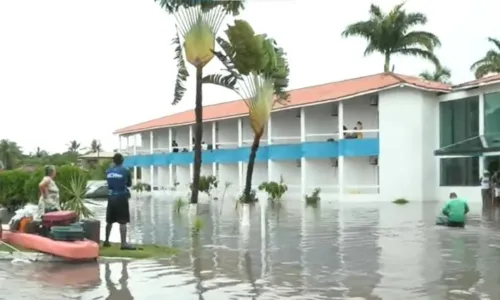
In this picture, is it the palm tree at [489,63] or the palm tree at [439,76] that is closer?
the palm tree at [489,63]

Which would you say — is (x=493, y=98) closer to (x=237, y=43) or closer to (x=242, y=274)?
(x=237, y=43)

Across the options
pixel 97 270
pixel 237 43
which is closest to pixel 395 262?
pixel 97 270

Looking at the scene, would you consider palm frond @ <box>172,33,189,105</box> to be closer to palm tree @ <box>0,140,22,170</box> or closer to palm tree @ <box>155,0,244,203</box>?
palm tree @ <box>155,0,244,203</box>

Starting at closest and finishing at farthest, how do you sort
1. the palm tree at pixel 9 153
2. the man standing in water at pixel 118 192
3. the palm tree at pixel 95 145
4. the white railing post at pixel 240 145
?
1. the man standing in water at pixel 118 192
2. the white railing post at pixel 240 145
3. the palm tree at pixel 9 153
4. the palm tree at pixel 95 145

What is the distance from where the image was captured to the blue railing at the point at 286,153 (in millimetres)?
33906

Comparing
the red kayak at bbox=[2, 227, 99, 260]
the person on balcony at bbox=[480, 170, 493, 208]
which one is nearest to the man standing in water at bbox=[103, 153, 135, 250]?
the red kayak at bbox=[2, 227, 99, 260]

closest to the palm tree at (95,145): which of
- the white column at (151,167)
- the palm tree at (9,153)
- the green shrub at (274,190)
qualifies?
the palm tree at (9,153)

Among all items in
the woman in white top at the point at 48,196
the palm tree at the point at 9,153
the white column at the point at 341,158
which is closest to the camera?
the woman in white top at the point at 48,196

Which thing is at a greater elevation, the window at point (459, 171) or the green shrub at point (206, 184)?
the window at point (459, 171)

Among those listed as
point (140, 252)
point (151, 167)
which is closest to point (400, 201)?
point (140, 252)

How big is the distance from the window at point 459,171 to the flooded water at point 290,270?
49.0 feet

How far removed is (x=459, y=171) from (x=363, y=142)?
472cm

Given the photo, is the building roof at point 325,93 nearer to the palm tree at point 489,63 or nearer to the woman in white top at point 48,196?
the palm tree at point 489,63

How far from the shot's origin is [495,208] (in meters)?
25.6
